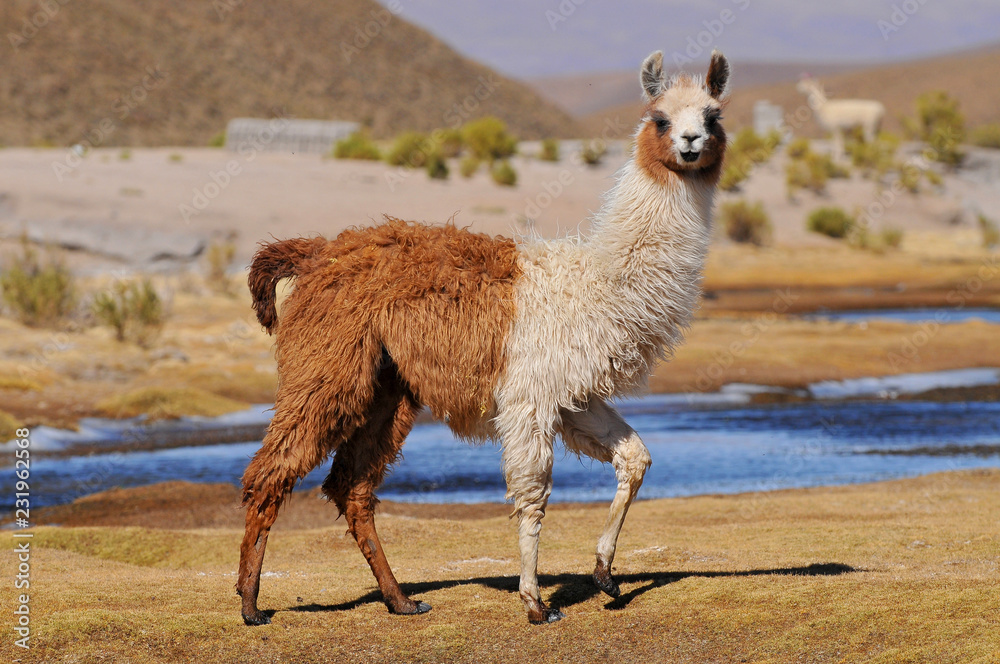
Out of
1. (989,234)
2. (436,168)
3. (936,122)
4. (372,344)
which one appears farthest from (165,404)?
(936,122)

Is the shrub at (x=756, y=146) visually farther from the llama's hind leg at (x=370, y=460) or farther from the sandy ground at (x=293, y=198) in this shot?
the llama's hind leg at (x=370, y=460)

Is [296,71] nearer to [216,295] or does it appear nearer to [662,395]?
[216,295]

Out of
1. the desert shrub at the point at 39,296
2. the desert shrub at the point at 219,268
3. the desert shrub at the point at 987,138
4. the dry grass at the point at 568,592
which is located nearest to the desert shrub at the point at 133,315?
the desert shrub at the point at 39,296

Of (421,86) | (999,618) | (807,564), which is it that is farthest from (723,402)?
(421,86)

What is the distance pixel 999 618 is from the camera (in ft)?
16.2

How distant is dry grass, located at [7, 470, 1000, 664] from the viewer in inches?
201

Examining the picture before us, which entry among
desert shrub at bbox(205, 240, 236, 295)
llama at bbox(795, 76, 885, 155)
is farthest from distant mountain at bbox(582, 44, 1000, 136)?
desert shrub at bbox(205, 240, 236, 295)

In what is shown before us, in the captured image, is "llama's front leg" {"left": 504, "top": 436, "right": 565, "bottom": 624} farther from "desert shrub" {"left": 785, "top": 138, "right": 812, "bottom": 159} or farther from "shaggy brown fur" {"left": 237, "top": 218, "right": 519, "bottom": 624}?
"desert shrub" {"left": 785, "top": 138, "right": 812, "bottom": 159}

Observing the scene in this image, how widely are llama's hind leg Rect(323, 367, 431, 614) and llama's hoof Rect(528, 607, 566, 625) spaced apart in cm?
88

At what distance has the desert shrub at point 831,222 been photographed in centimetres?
3722

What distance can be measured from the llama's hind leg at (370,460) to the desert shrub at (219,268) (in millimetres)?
18602

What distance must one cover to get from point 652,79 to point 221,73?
217ft

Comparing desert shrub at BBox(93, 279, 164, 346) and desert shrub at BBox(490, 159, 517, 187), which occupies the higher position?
desert shrub at BBox(490, 159, 517, 187)

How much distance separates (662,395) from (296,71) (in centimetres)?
6244
